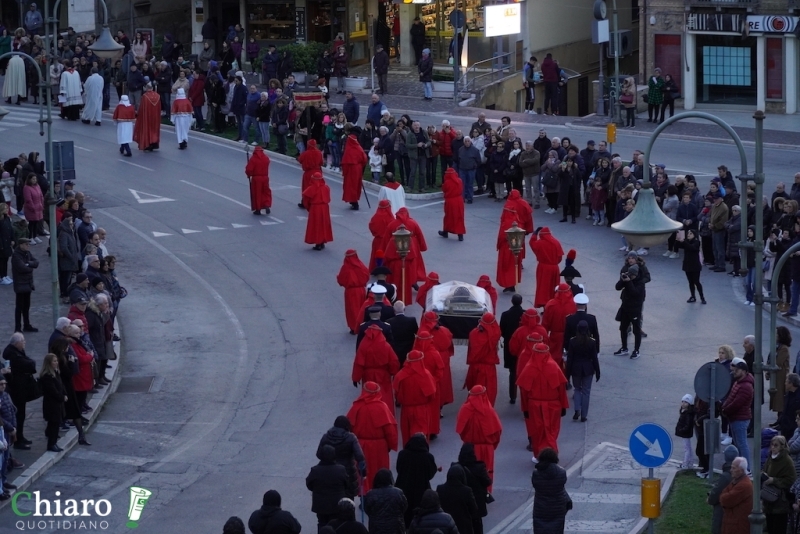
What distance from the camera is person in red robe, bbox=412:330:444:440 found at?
60.3 feet

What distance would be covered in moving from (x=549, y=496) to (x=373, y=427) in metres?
2.50

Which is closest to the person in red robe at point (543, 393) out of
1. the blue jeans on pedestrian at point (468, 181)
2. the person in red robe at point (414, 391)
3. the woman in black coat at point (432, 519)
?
the person in red robe at point (414, 391)

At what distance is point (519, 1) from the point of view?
45.5 m

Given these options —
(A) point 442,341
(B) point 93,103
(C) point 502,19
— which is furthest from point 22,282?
(C) point 502,19

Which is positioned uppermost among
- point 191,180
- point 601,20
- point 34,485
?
point 601,20

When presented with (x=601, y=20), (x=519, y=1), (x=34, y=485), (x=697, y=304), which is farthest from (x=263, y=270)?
(x=519, y=1)

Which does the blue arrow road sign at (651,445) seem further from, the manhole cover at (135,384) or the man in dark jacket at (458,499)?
the manhole cover at (135,384)

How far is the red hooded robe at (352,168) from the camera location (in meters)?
30.1

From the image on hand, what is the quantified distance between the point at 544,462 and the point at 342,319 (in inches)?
374

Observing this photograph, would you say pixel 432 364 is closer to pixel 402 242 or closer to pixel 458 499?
pixel 458 499

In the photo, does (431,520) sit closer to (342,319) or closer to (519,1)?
(342,319)

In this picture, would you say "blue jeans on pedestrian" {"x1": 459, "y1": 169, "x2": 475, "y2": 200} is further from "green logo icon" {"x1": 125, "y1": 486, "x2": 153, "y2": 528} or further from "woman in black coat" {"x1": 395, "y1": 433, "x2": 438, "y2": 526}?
"woman in black coat" {"x1": 395, "y1": 433, "x2": 438, "y2": 526}

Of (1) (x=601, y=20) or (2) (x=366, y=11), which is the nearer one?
(1) (x=601, y=20)

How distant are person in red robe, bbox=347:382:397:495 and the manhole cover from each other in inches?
216
